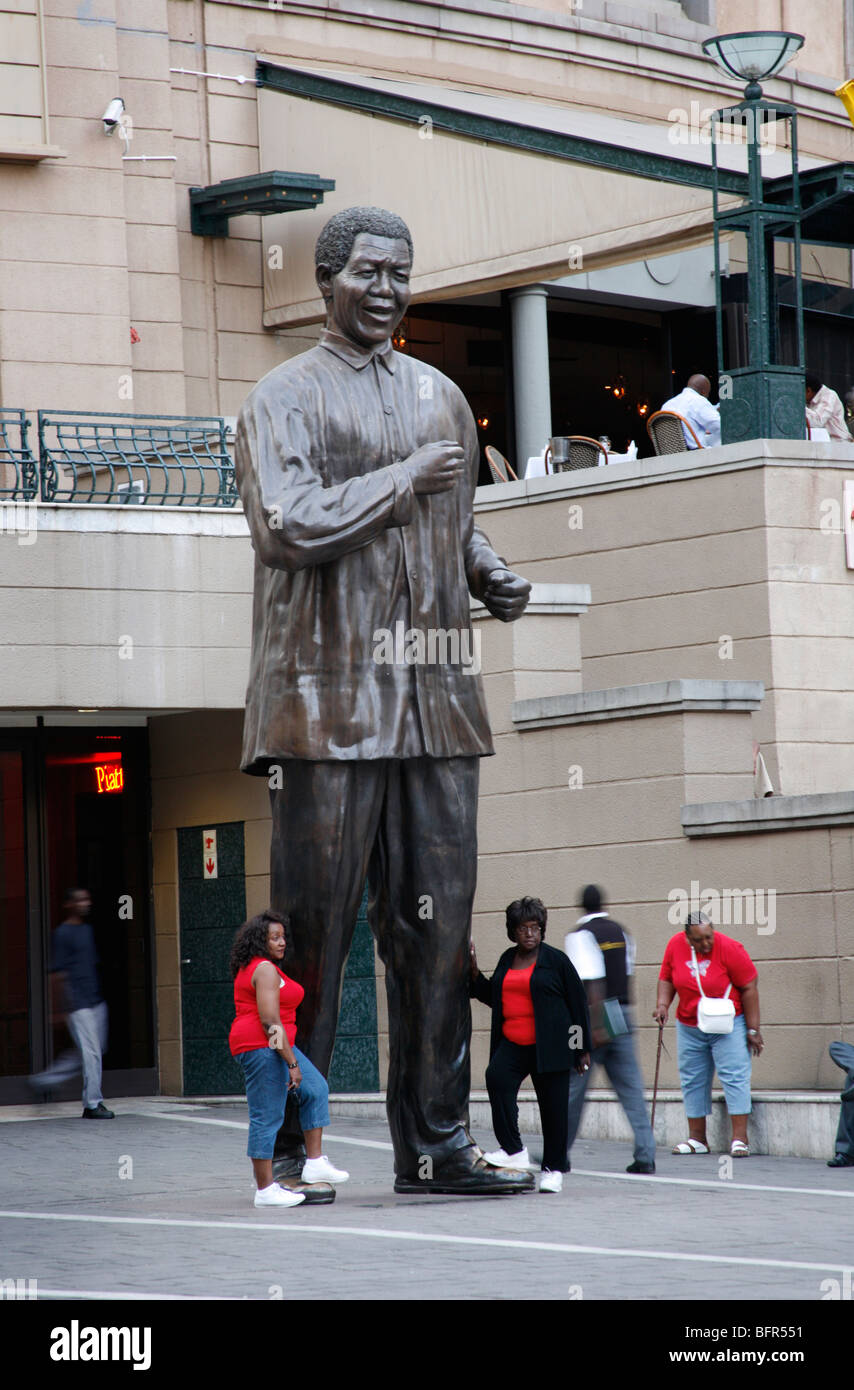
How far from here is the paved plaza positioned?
6.87 m

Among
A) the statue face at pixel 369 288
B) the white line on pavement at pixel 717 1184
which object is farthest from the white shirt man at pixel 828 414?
the statue face at pixel 369 288

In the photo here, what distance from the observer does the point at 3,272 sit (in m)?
20.5

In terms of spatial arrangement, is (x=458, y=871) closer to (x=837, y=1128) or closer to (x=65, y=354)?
(x=837, y=1128)

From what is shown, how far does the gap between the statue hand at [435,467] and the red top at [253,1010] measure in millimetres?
2080

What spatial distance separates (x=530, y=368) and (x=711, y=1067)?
35.3 ft

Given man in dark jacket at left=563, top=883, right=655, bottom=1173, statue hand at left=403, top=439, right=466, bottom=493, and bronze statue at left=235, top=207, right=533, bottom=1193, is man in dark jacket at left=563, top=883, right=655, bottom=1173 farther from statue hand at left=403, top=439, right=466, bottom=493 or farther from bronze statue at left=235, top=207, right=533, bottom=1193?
statue hand at left=403, top=439, right=466, bottom=493

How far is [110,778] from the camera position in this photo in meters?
19.5

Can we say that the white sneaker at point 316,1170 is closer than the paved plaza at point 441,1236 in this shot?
No

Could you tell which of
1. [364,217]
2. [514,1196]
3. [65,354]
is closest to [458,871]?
[514,1196]

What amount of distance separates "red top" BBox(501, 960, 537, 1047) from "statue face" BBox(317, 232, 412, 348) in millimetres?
3192

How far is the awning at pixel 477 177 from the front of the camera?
18.8 meters

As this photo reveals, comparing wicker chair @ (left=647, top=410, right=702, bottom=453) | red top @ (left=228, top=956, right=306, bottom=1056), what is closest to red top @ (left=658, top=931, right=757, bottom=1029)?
red top @ (left=228, top=956, right=306, bottom=1056)

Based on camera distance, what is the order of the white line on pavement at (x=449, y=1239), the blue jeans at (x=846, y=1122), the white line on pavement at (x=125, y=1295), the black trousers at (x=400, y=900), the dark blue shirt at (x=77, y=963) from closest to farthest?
the white line on pavement at (x=125, y=1295) < the white line on pavement at (x=449, y=1239) < the black trousers at (x=400, y=900) < the blue jeans at (x=846, y=1122) < the dark blue shirt at (x=77, y=963)

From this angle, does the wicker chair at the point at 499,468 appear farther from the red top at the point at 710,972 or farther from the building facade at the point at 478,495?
the red top at the point at 710,972
